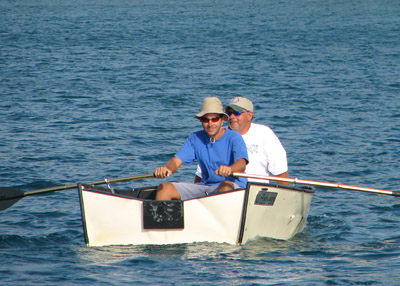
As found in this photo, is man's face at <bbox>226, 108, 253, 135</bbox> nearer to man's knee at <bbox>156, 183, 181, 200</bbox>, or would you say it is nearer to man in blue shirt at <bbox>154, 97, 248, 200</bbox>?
man in blue shirt at <bbox>154, 97, 248, 200</bbox>

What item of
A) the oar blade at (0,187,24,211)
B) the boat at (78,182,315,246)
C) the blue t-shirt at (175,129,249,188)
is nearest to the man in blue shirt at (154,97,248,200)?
the blue t-shirt at (175,129,249,188)

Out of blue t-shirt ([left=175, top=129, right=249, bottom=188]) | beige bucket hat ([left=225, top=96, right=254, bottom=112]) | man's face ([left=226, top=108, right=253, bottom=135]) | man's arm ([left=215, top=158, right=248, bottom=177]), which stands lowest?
man's arm ([left=215, top=158, right=248, bottom=177])

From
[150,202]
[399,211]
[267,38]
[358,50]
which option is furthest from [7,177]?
[267,38]

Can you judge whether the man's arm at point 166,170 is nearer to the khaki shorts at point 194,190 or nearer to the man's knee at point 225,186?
the khaki shorts at point 194,190

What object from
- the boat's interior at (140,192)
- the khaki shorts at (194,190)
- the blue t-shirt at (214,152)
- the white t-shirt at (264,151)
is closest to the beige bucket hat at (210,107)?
the blue t-shirt at (214,152)

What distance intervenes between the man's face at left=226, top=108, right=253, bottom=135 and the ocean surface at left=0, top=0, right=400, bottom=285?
1.36m

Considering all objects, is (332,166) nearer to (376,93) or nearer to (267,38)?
(376,93)

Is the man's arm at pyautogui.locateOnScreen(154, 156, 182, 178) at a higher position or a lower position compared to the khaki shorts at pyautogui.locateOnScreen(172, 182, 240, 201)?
higher

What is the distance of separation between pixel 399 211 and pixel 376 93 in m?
10.0

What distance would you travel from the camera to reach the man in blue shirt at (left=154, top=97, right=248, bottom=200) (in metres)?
7.73

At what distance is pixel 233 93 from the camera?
20.5m

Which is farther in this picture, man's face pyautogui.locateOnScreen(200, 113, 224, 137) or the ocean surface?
man's face pyautogui.locateOnScreen(200, 113, 224, 137)

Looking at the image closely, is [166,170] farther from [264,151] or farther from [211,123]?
[264,151]

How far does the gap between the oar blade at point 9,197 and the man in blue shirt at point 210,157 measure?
6.36 feet
